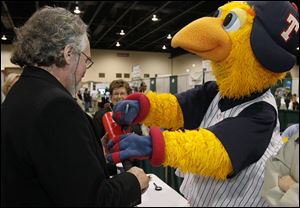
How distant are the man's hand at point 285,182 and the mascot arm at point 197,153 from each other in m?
0.16

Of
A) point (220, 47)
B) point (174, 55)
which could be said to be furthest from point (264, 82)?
point (174, 55)

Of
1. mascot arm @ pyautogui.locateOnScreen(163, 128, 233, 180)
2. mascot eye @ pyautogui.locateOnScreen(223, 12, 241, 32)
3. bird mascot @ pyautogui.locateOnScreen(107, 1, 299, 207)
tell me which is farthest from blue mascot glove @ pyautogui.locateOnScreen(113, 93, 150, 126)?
mascot eye @ pyautogui.locateOnScreen(223, 12, 241, 32)

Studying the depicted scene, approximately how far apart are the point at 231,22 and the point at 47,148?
0.71m

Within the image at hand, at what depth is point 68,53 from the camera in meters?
1.09

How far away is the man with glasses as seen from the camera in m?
0.89

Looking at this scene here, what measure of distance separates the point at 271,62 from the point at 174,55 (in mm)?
13899

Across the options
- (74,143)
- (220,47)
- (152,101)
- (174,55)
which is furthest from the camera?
(174,55)

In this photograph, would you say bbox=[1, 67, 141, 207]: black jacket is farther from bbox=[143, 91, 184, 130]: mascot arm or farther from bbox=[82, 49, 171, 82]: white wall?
bbox=[82, 49, 171, 82]: white wall

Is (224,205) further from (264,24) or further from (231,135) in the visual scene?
(264,24)

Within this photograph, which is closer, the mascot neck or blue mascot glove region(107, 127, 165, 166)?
blue mascot glove region(107, 127, 165, 166)

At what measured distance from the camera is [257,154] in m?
0.97

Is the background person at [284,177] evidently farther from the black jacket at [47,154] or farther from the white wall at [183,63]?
the white wall at [183,63]

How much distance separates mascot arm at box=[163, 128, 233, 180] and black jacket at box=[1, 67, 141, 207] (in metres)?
0.23

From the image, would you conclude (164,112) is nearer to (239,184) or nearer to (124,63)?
(239,184)
